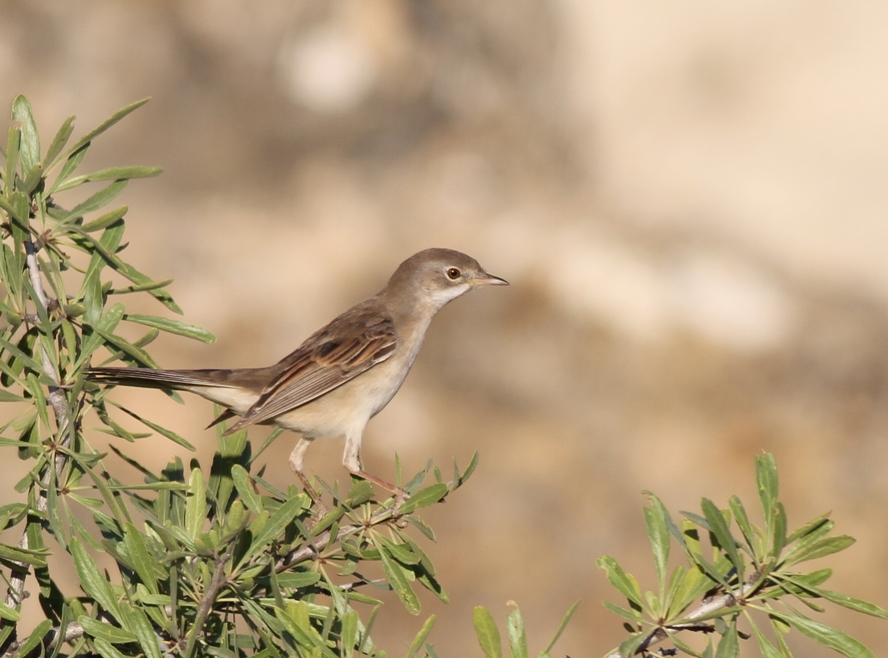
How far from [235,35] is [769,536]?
41.0ft

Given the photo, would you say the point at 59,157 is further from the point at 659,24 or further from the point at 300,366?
the point at 659,24

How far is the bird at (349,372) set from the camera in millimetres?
5125

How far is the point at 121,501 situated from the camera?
2.91 metres

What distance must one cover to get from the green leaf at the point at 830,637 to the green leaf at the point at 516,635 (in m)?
0.68

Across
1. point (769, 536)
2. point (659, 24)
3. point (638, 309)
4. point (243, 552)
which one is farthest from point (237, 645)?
point (659, 24)

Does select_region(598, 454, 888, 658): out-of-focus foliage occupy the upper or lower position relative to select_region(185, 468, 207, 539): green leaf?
upper

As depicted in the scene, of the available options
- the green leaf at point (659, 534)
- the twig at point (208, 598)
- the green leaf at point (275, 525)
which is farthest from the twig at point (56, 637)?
the green leaf at point (659, 534)

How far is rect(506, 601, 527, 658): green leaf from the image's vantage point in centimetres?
254

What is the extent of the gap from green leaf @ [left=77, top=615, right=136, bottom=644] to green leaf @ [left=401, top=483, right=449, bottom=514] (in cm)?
96

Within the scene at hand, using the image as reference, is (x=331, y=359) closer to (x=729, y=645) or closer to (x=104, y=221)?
(x=104, y=221)

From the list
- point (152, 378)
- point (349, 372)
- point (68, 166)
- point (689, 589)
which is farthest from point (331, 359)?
point (689, 589)

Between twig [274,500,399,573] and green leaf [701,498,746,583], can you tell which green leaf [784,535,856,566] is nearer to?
green leaf [701,498,746,583]

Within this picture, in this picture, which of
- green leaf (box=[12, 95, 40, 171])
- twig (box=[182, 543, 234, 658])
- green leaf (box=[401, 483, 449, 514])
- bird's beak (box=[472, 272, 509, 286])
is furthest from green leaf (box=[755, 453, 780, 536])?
bird's beak (box=[472, 272, 509, 286])

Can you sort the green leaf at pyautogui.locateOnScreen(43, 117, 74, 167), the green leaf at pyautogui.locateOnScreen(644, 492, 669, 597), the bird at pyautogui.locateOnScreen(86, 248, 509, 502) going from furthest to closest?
the bird at pyautogui.locateOnScreen(86, 248, 509, 502), the green leaf at pyautogui.locateOnScreen(43, 117, 74, 167), the green leaf at pyautogui.locateOnScreen(644, 492, 669, 597)
